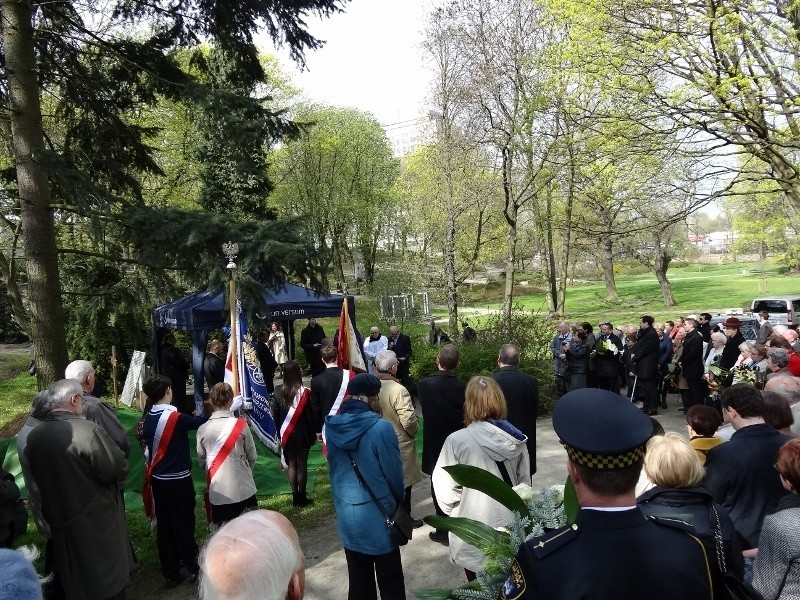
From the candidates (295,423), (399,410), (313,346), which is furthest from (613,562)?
(313,346)

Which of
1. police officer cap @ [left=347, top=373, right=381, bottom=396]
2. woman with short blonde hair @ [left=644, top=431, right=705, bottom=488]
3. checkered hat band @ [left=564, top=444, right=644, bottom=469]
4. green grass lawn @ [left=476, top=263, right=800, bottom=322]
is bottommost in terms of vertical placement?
green grass lawn @ [left=476, top=263, right=800, bottom=322]

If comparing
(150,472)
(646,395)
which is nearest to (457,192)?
(646,395)

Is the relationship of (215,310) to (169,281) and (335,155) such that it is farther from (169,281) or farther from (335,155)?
(335,155)

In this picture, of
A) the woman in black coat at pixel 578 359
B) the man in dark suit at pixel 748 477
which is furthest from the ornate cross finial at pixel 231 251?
the woman in black coat at pixel 578 359

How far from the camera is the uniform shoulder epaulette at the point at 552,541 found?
5.84ft

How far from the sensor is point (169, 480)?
547 cm

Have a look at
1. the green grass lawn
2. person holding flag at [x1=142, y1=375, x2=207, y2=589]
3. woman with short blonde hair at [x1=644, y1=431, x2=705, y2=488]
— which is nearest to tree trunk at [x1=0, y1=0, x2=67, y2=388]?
person holding flag at [x1=142, y1=375, x2=207, y2=589]

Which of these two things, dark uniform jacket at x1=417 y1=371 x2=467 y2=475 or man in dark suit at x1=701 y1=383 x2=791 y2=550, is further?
dark uniform jacket at x1=417 y1=371 x2=467 y2=475

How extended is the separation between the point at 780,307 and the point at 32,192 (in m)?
22.8

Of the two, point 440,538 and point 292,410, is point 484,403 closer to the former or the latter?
point 440,538

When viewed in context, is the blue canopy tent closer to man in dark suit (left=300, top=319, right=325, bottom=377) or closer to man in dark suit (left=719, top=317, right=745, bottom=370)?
man in dark suit (left=300, top=319, right=325, bottom=377)

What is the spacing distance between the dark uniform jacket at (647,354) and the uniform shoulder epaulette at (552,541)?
1038cm

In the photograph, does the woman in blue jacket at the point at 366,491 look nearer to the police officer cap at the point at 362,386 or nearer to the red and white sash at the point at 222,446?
the police officer cap at the point at 362,386

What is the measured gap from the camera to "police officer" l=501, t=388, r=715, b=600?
172cm
